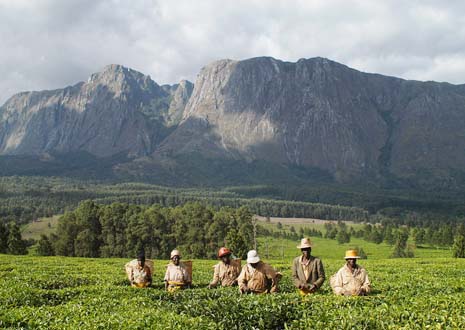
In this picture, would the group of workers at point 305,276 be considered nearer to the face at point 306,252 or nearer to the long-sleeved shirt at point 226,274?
the face at point 306,252

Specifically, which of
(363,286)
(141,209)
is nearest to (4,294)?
(363,286)

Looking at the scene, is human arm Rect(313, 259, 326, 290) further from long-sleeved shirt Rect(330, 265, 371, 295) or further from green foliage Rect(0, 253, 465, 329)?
green foliage Rect(0, 253, 465, 329)

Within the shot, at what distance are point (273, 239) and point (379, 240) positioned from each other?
4036cm

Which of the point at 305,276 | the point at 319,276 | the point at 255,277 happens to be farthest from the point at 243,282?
the point at 319,276

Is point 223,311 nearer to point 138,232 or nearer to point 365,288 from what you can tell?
point 365,288

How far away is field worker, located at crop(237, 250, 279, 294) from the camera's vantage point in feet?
60.7

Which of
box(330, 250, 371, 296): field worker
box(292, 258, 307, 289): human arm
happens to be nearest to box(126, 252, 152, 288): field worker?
box(292, 258, 307, 289): human arm

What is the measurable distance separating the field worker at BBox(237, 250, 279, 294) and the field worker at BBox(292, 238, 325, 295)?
3.74 ft

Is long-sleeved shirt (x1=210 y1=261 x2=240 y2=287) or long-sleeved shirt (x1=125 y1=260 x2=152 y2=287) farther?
long-sleeved shirt (x1=125 y1=260 x2=152 y2=287)

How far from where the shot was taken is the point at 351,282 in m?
17.7

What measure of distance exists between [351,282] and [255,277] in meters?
4.20

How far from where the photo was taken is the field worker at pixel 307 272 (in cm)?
1825

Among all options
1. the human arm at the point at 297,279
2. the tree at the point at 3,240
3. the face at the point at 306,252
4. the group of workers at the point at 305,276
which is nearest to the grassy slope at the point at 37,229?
the tree at the point at 3,240

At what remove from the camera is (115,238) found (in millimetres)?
94500
